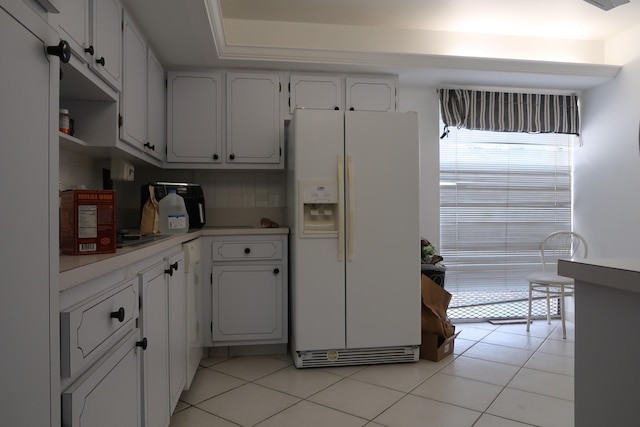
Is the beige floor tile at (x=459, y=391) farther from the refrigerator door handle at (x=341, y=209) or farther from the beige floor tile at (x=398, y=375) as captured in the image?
the refrigerator door handle at (x=341, y=209)

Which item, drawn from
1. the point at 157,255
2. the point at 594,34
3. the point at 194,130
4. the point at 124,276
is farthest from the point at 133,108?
the point at 594,34

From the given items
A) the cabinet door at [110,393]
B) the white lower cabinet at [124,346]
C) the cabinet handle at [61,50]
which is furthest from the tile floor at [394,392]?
the cabinet handle at [61,50]

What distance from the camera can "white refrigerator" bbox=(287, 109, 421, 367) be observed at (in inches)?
106

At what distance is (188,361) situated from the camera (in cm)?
226

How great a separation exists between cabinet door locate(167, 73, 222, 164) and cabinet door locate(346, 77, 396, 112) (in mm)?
1023

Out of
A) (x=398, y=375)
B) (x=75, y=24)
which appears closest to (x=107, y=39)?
(x=75, y=24)

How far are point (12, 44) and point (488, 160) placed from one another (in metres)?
3.95

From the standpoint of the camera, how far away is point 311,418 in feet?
6.75

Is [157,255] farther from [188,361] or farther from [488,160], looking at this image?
[488,160]

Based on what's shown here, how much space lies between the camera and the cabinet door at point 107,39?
176 centimetres

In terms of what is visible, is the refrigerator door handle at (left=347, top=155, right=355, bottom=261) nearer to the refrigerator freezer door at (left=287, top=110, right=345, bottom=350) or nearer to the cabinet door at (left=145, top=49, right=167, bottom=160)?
the refrigerator freezer door at (left=287, top=110, right=345, bottom=350)

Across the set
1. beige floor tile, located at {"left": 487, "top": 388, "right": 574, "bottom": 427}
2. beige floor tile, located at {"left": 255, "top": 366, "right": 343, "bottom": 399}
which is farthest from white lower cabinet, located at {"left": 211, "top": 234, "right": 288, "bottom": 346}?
beige floor tile, located at {"left": 487, "top": 388, "right": 574, "bottom": 427}

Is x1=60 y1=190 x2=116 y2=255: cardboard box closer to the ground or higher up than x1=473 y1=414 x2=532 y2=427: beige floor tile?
higher up

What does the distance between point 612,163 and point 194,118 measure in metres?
3.57
